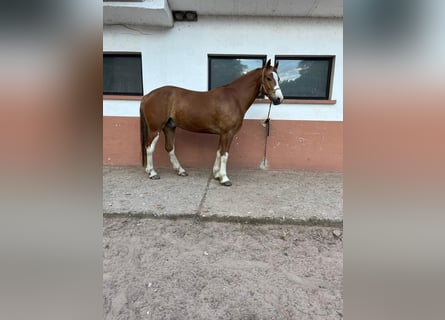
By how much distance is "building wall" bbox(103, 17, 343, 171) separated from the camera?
13.3 feet

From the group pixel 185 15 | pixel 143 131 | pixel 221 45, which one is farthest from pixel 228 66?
pixel 143 131

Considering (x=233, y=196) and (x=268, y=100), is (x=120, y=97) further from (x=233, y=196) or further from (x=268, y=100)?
(x=233, y=196)

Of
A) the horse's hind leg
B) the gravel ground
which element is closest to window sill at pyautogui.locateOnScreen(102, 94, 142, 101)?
the horse's hind leg

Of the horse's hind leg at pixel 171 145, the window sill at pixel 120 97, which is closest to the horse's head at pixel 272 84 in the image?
the horse's hind leg at pixel 171 145

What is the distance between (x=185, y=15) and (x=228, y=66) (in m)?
1.00

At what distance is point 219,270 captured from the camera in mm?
1761

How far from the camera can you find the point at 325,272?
5.71 feet

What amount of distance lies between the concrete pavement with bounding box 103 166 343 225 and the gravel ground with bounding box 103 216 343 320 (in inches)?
5.5

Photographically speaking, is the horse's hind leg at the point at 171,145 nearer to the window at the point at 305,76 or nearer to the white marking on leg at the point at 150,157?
the white marking on leg at the point at 150,157

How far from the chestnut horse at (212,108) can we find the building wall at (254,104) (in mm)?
582
